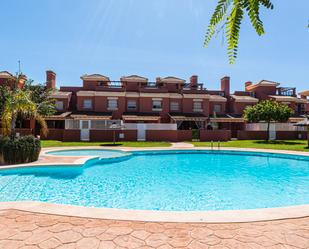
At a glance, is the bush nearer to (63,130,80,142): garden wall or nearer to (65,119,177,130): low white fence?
(65,119,177,130): low white fence

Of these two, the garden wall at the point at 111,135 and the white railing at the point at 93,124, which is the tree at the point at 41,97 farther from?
the garden wall at the point at 111,135

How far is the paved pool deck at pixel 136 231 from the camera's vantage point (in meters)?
4.27

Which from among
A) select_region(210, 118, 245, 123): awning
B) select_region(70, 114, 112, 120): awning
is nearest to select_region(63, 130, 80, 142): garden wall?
select_region(70, 114, 112, 120): awning

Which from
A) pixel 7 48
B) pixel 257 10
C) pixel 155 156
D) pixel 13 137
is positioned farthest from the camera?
pixel 7 48

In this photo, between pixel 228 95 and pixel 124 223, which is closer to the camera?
pixel 124 223

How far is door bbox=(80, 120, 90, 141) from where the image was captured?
33144mm

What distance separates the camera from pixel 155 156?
2258cm

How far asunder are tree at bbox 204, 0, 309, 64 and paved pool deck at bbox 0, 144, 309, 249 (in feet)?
12.7

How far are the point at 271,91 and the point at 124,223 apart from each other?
50921mm

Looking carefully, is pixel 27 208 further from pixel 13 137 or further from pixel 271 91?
pixel 271 91

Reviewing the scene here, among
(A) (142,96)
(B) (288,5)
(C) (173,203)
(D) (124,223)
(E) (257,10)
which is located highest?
(A) (142,96)

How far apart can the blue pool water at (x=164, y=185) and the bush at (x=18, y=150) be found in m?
1.51

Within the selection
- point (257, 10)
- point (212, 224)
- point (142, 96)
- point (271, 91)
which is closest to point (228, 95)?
point (271, 91)

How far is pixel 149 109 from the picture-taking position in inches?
1565
